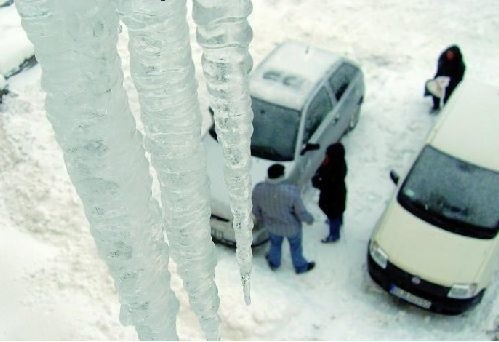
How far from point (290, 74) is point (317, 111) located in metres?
0.63

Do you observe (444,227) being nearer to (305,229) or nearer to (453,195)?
(453,195)

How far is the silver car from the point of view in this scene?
758cm

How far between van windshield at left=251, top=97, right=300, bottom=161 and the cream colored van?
4.39 feet

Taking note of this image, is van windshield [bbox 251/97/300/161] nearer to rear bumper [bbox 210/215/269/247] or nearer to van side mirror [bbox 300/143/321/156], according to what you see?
van side mirror [bbox 300/143/321/156]

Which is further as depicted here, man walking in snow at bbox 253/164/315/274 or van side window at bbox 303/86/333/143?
van side window at bbox 303/86/333/143

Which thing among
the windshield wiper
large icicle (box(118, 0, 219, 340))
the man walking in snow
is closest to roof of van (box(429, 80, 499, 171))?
the windshield wiper

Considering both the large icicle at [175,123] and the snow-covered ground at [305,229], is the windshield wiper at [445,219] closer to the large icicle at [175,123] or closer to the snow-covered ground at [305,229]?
the snow-covered ground at [305,229]

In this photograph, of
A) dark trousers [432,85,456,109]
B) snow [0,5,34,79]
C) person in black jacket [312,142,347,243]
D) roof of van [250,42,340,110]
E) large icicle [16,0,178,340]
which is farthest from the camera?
snow [0,5,34,79]

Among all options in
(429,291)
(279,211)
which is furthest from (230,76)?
(429,291)

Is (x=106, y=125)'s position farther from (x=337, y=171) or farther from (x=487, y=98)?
(x=487, y=98)

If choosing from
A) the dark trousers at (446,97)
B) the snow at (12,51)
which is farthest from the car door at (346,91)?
the snow at (12,51)

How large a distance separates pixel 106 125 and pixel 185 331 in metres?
4.97

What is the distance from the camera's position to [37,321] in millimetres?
6676

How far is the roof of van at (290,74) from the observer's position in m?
8.12
